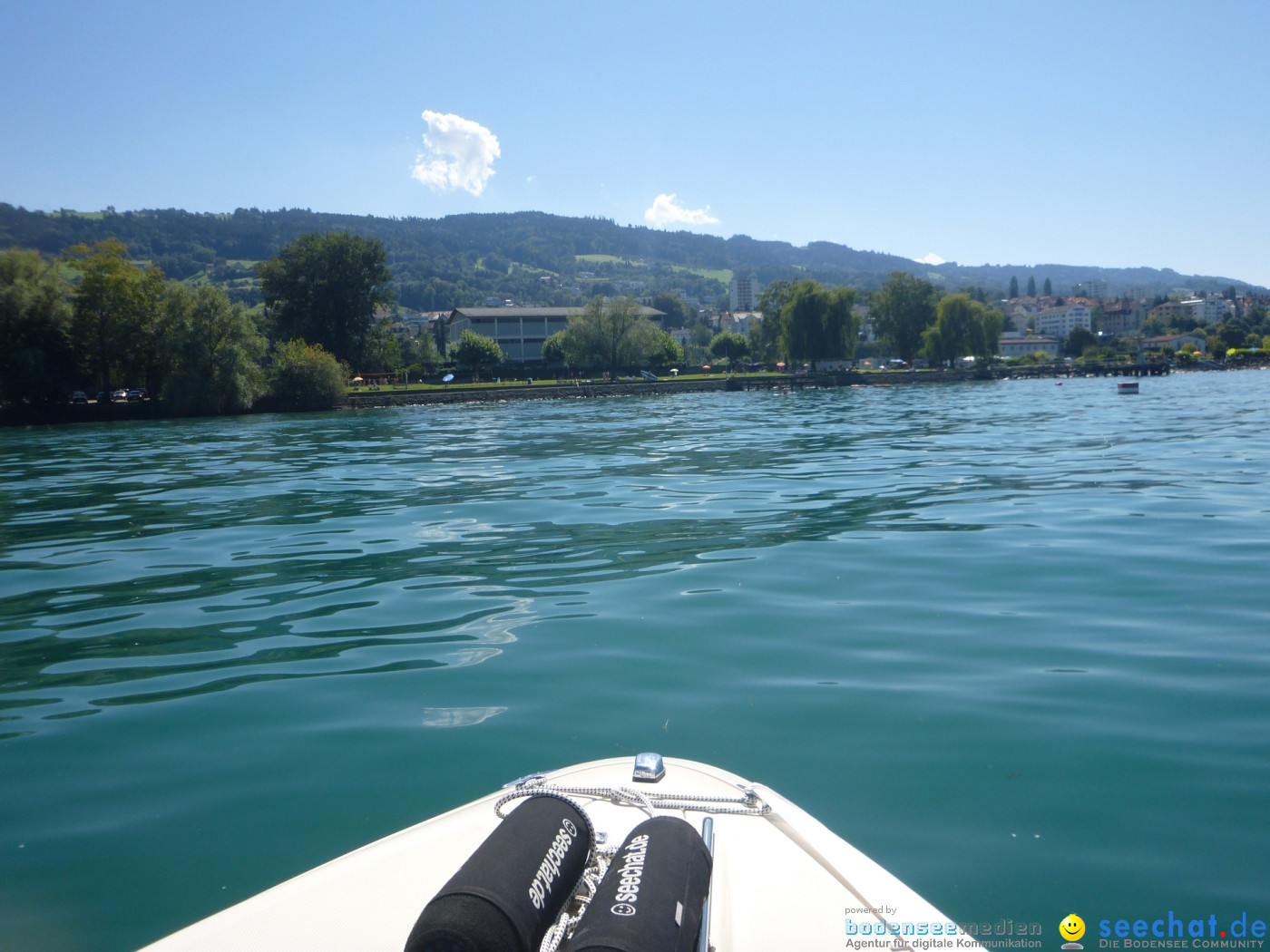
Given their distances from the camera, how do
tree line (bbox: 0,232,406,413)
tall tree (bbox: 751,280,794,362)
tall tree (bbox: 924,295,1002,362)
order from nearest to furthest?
1. tree line (bbox: 0,232,406,413)
2. tall tree (bbox: 924,295,1002,362)
3. tall tree (bbox: 751,280,794,362)

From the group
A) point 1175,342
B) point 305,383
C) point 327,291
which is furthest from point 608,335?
point 1175,342

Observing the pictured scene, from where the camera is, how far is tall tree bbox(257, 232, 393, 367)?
72.1m

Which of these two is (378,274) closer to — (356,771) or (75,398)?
(75,398)

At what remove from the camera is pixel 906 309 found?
9650cm

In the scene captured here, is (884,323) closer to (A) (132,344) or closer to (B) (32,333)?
(A) (132,344)

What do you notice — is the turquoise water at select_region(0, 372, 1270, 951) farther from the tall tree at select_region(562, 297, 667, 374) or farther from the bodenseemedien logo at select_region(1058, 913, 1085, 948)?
the tall tree at select_region(562, 297, 667, 374)

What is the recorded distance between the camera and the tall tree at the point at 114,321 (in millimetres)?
52406

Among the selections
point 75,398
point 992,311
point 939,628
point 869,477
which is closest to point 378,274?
point 75,398

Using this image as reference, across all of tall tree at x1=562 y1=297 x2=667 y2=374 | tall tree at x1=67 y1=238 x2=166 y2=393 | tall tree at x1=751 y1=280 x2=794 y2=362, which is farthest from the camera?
tall tree at x1=751 y1=280 x2=794 y2=362

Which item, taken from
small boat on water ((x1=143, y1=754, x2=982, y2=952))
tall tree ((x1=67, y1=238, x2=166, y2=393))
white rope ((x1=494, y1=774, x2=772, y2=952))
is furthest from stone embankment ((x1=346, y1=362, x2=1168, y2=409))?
small boat on water ((x1=143, y1=754, x2=982, y2=952))

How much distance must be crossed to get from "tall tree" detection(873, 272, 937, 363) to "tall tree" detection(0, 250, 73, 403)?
3055 inches

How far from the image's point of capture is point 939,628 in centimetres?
675

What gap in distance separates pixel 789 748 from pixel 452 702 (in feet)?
7.16

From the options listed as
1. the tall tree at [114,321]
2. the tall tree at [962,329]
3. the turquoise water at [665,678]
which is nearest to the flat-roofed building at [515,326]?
the tall tree at [962,329]
